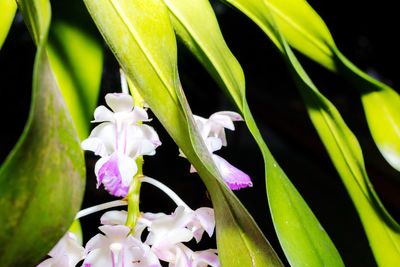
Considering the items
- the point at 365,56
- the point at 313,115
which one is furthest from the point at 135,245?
the point at 365,56

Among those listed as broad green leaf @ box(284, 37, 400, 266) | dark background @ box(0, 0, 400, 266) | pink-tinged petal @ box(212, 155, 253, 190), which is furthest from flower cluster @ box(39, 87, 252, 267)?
dark background @ box(0, 0, 400, 266)

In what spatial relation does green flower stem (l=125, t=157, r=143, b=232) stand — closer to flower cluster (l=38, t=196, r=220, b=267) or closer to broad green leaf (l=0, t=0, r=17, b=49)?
flower cluster (l=38, t=196, r=220, b=267)

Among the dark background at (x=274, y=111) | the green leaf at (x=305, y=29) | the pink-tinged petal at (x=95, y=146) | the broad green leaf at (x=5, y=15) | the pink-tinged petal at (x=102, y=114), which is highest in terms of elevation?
the broad green leaf at (x=5, y=15)

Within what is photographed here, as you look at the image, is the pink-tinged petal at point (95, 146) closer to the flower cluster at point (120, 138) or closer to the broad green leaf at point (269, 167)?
the flower cluster at point (120, 138)

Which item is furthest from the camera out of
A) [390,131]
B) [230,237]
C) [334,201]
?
[334,201]

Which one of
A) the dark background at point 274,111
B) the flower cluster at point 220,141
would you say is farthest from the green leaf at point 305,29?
the dark background at point 274,111

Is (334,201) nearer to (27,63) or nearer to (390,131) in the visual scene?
(27,63)
